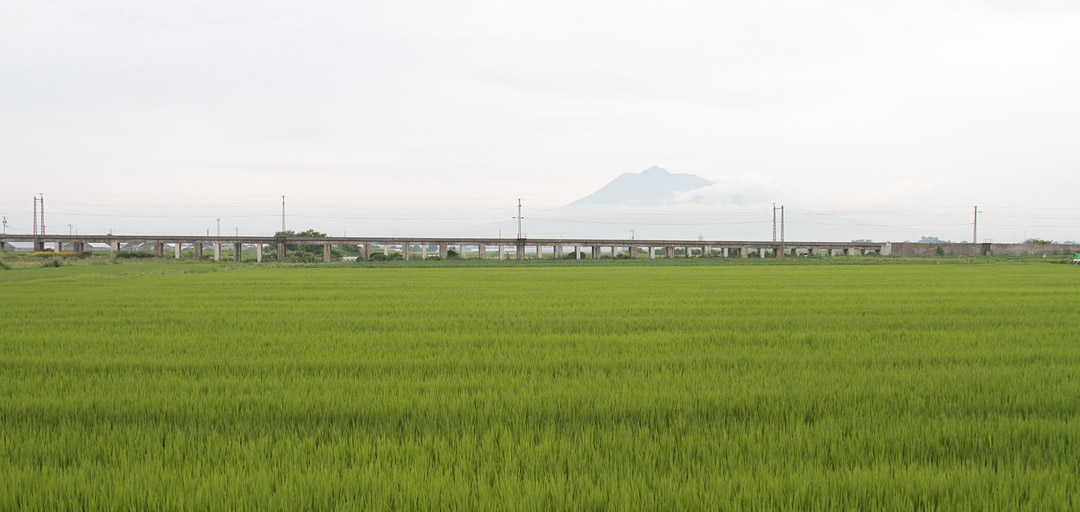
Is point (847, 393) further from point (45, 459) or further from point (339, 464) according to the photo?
point (45, 459)

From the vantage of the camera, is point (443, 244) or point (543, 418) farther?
point (443, 244)

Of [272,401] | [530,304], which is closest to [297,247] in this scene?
[530,304]

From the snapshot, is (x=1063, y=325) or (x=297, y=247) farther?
(x=297, y=247)

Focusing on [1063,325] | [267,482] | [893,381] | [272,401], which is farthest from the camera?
[1063,325]

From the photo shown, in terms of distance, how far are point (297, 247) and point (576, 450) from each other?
123 meters

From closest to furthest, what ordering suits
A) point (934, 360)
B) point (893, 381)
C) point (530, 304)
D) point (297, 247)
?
point (893, 381) < point (934, 360) < point (530, 304) < point (297, 247)

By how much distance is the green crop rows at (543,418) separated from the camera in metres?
3.23

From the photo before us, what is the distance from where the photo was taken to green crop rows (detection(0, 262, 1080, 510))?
323 centimetres

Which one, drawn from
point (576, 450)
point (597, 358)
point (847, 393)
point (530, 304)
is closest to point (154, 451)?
point (576, 450)

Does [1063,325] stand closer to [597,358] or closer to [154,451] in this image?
[597,358]

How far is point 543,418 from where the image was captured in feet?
15.3

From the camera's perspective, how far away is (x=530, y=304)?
13891 mm

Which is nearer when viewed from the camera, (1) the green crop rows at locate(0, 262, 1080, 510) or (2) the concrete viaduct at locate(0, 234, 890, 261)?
(1) the green crop rows at locate(0, 262, 1080, 510)

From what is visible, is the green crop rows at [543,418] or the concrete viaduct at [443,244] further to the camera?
the concrete viaduct at [443,244]
